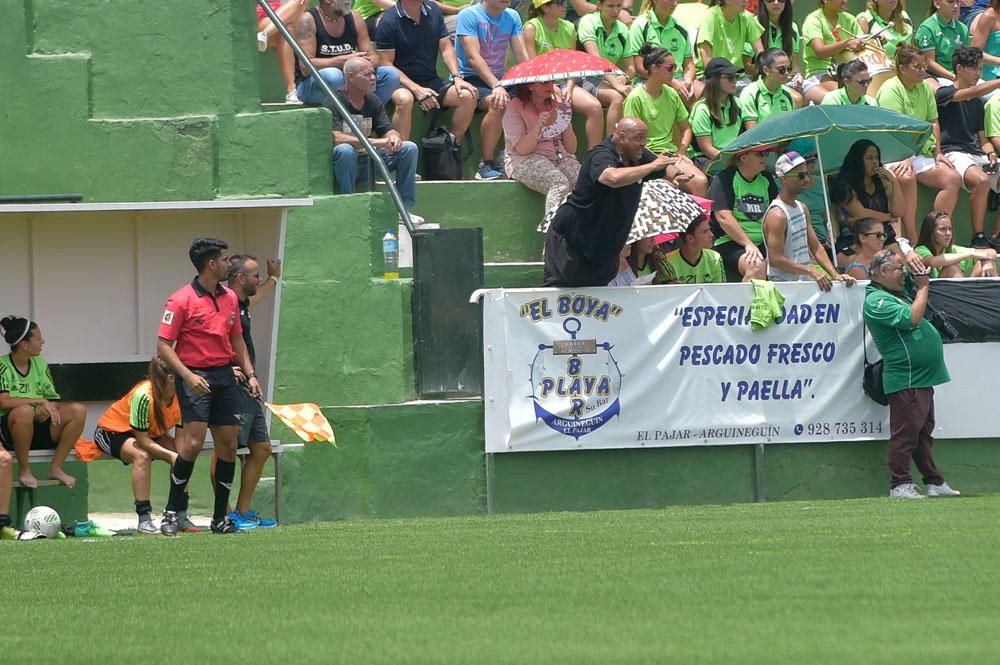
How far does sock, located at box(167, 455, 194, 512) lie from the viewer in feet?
40.7

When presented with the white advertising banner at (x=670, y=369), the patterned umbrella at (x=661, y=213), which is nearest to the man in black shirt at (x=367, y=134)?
the patterned umbrella at (x=661, y=213)

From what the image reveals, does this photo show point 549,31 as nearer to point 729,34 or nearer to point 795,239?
point 729,34

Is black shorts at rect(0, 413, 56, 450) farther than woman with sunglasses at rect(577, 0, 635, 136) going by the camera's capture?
No

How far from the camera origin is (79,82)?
14.9m

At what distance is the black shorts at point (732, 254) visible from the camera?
1512 cm

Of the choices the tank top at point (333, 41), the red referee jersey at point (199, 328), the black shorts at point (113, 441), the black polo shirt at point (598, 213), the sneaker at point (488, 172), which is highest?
the tank top at point (333, 41)

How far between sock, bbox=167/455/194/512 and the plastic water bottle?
2.81 meters

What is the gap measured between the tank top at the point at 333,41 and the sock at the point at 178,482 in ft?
15.7

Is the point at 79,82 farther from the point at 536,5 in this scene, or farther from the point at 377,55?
the point at 536,5

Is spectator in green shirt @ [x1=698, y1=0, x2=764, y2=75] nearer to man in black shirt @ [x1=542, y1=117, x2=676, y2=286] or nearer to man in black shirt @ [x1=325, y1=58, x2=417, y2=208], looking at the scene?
man in black shirt @ [x1=325, y1=58, x2=417, y2=208]

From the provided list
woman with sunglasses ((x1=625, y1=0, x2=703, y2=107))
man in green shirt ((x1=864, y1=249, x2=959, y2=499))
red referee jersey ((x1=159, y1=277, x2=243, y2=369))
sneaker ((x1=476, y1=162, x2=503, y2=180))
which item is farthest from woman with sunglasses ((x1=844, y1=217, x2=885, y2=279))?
red referee jersey ((x1=159, y1=277, x2=243, y2=369))

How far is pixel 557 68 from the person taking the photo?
1538 cm

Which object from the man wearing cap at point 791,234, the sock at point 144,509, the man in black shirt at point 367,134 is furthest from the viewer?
the man in black shirt at point 367,134

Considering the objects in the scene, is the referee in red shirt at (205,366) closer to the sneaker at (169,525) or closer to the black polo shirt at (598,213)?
the sneaker at (169,525)
